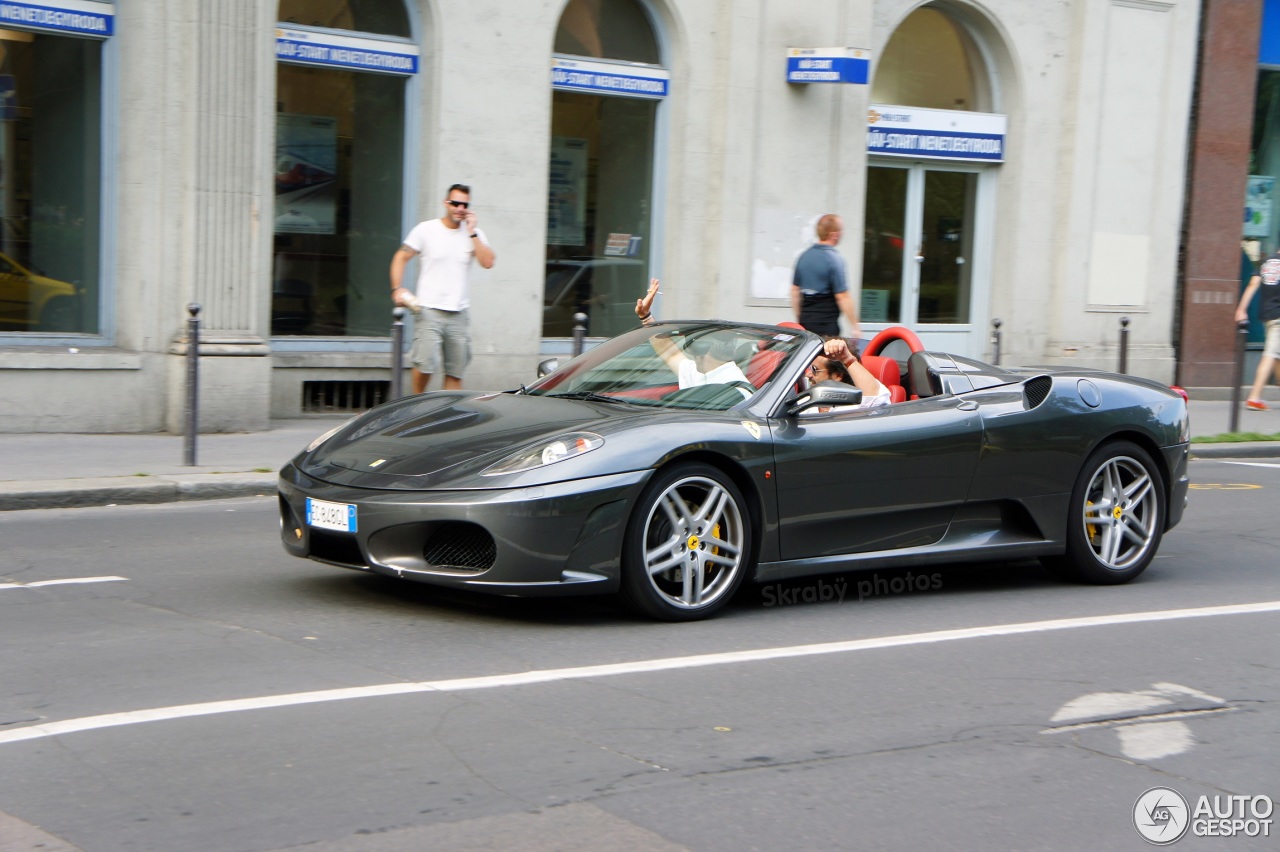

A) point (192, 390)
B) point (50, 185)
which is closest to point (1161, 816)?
point (192, 390)

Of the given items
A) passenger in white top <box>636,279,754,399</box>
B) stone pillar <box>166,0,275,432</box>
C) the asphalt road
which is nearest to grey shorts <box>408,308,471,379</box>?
stone pillar <box>166,0,275,432</box>

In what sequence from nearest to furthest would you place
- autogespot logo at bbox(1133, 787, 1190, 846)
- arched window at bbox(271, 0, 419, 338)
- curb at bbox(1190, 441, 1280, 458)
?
autogespot logo at bbox(1133, 787, 1190, 846) → arched window at bbox(271, 0, 419, 338) → curb at bbox(1190, 441, 1280, 458)

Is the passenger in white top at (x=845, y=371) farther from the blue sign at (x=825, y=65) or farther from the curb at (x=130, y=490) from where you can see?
the blue sign at (x=825, y=65)

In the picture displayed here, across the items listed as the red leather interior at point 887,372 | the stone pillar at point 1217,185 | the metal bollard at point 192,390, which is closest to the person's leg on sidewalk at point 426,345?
the metal bollard at point 192,390

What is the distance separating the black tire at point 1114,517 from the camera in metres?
7.61

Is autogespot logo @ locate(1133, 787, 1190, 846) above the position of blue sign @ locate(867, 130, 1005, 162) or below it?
below

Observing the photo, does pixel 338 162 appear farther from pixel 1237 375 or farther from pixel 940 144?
pixel 1237 375

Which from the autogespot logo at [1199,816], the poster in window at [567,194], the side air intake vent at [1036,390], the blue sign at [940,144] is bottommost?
the autogespot logo at [1199,816]

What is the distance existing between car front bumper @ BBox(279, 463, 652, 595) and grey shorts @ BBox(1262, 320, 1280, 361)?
1384cm

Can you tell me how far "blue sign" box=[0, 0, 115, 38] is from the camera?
1214 cm

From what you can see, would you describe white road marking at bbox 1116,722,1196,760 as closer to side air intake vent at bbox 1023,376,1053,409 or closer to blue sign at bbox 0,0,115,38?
side air intake vent at bbox 1023,376,1053,409

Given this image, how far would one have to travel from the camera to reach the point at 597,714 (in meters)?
4.91

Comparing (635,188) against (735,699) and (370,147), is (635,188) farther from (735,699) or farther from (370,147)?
(735,699)

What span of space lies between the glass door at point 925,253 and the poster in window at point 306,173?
676 centimetres
